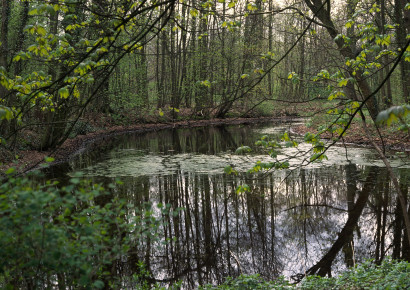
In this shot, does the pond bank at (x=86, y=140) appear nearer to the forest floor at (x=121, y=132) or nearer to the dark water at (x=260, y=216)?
the forest floor at (x=121, y=132)

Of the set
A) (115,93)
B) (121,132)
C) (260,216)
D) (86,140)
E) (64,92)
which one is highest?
(115,93)

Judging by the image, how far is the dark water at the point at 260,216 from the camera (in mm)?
5719

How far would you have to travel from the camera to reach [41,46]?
170 inches

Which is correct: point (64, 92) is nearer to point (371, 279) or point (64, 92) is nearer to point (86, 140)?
point (371, 279)

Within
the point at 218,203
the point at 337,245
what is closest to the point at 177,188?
the point at 218,203

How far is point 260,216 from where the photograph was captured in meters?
7.68

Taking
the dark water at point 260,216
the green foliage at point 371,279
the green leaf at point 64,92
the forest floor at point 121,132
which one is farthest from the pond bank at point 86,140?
the green leaf at point 64,92

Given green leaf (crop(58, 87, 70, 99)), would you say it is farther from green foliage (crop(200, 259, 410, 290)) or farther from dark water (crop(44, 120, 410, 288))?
green foliage (crop(200, 259, 410, 290))

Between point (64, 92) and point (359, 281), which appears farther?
point (359, 281)

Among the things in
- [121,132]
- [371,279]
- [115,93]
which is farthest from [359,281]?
[121,132]

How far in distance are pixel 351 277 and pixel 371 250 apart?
1.89 m

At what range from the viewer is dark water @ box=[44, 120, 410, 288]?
5719mm

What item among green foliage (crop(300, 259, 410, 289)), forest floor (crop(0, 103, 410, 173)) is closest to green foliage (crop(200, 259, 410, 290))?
green foliage (crop(300, 259, 410, 289))

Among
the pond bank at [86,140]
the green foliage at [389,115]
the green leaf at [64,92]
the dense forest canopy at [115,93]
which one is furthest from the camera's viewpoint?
the pond bank at [86,140]
